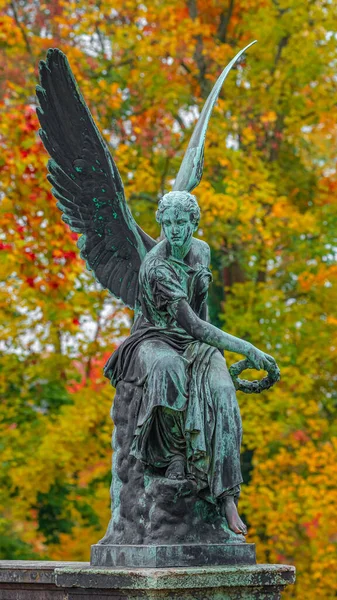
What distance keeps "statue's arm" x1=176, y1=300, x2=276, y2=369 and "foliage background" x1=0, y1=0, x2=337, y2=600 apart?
279 inches

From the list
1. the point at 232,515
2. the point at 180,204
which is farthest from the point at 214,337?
the point at 232,515

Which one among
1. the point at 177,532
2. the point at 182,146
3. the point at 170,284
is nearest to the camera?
the point at 177,532

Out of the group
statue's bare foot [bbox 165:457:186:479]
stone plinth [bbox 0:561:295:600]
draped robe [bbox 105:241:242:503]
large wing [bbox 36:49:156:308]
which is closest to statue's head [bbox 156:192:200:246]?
draped robe [bbox 105:241:242:503]

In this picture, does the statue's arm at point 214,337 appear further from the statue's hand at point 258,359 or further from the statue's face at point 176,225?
the statue's face at point 176,225

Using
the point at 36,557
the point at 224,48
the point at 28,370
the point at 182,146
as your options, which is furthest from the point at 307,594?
the point at 224,48

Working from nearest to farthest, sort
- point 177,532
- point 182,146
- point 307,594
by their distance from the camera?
point 177,532 → point 307,594 → point 182,146

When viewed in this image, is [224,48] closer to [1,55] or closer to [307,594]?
[1,55]

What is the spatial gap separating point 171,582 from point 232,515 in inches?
26.9

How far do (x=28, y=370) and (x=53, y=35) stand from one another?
15.3 ft

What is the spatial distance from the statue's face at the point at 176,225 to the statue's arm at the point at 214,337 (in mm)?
369

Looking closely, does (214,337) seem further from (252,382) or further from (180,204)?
(180,204)

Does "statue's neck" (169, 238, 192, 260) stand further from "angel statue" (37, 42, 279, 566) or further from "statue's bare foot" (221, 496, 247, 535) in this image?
"statue's bare foot" (221, 496, 247, 535)

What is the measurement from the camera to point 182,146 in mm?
15320

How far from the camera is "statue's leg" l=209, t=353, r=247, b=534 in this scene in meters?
6.36
